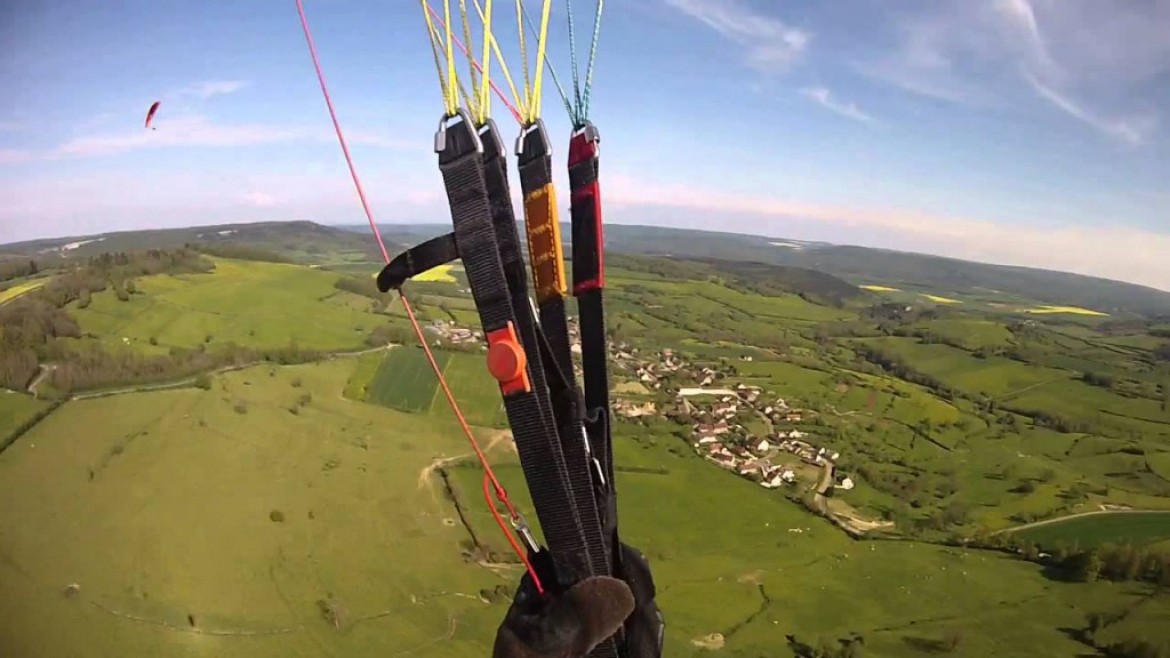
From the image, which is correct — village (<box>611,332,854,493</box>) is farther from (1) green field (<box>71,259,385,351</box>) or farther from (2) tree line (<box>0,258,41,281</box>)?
(2) tree line (<box>0,258,41,281</box>)

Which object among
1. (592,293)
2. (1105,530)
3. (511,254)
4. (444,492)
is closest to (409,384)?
(444,492)

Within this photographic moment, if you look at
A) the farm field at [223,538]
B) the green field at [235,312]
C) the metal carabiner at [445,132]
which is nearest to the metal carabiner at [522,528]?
the metal carabiner at [445,132]

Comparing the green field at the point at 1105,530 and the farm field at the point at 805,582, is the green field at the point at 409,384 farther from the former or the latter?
the green field at the point at 1105,530

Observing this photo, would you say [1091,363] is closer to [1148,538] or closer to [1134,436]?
[1134,436]

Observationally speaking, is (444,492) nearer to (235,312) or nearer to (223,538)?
(223,538)

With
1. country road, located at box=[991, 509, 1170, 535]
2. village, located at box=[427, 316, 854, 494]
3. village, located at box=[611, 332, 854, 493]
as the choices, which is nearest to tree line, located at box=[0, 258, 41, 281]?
village, located at box=[427, 316, 854, 494]

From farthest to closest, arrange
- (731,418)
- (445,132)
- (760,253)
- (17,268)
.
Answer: (760,253), (731,418), (17,268), (445,132)

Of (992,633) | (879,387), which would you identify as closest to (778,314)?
(879,387)
